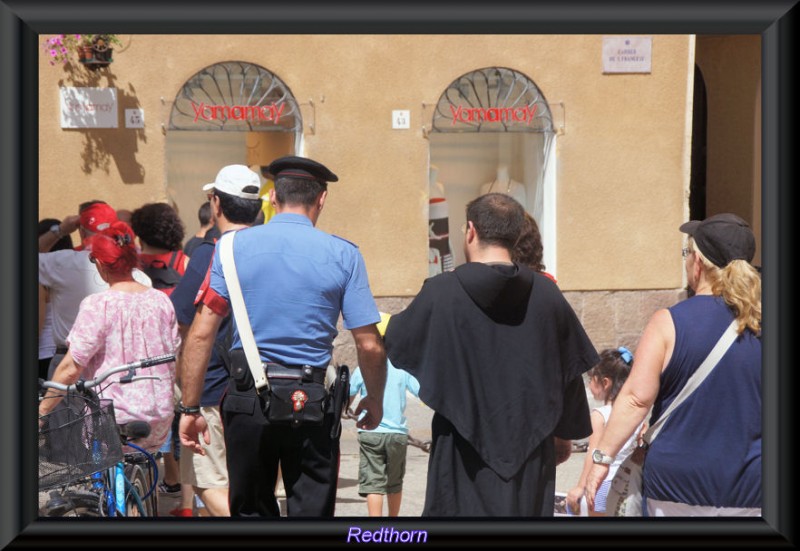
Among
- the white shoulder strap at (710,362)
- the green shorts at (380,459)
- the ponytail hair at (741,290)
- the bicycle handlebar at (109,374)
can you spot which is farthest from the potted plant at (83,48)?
the white shoulder strap at (710,362)

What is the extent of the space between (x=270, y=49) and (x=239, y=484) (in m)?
7.10

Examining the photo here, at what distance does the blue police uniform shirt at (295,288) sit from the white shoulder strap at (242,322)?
0.03 meters

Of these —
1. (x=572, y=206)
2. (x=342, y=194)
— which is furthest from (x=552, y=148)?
(x=342, y=194)

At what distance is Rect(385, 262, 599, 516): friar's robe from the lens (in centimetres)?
422

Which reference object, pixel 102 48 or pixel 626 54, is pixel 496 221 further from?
pixel 626 54

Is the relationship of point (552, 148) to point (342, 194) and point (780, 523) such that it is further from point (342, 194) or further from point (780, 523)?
point (780, 523)

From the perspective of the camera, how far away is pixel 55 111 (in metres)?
10.7

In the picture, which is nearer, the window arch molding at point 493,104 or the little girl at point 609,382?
the little girl at point 609,382

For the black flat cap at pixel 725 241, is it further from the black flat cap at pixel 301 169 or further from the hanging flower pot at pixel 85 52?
the hanging flower pot at pixel 85 52

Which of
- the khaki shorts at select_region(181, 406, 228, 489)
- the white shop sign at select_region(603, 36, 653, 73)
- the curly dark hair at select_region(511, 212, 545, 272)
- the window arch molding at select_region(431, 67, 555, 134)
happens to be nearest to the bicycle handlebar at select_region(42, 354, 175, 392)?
the khaki shorts at select_region(181, 406, 228, 489)

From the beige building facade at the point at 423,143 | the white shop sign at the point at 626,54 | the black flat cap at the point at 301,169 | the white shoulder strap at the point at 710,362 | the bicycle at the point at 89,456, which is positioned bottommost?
the bicycle at the point at 89,456

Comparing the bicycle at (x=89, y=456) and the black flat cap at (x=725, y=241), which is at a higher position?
the black flat cap at (x=725, y=241)

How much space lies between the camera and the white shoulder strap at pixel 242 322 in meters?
4.38

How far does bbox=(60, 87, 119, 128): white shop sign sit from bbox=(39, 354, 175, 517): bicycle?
6186mm
